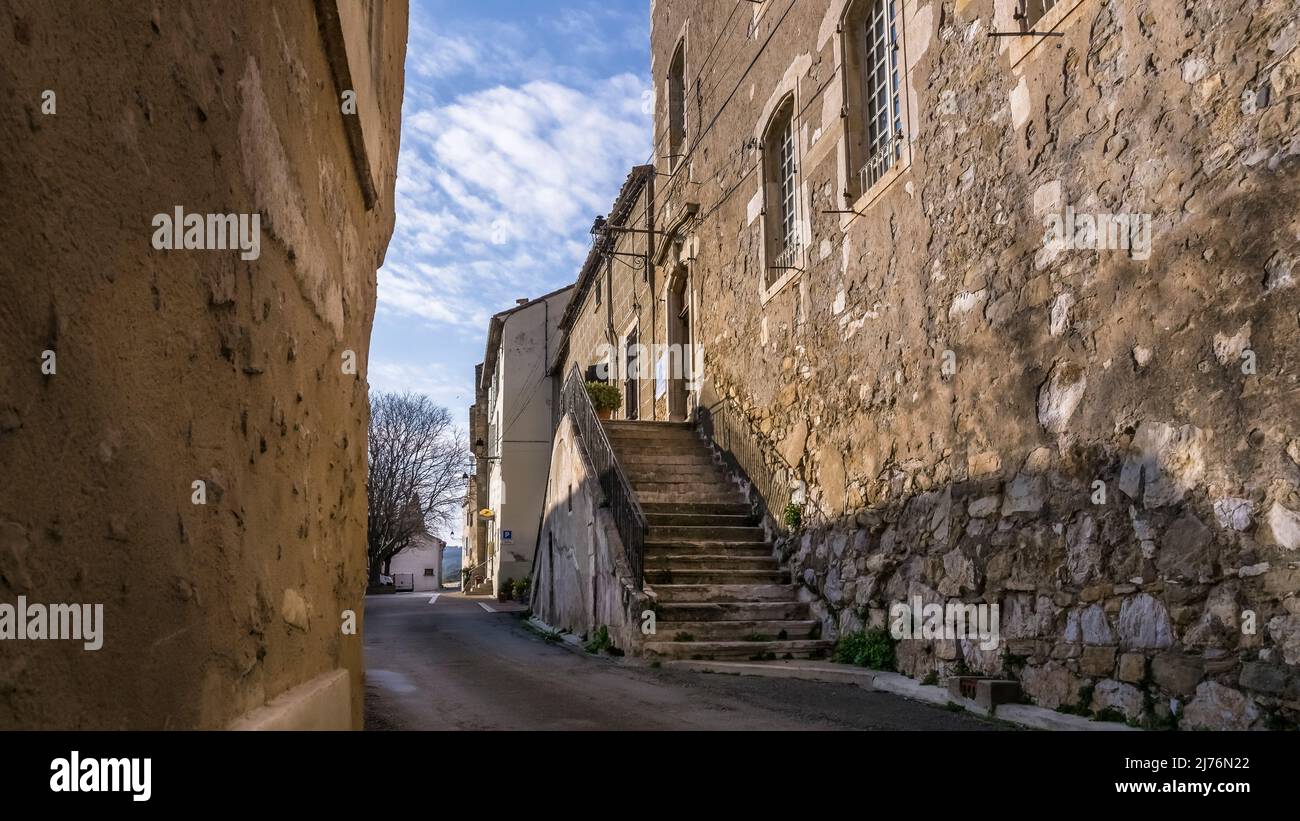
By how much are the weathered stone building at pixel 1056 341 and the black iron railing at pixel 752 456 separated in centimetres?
11

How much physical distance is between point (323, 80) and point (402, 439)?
35.2 meters

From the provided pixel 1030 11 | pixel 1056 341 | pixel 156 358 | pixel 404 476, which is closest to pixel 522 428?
pixel 404 476

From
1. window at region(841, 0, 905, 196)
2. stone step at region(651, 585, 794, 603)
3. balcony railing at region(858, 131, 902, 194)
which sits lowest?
stone step at region(651, 585, 794, 603)

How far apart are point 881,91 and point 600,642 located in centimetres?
610

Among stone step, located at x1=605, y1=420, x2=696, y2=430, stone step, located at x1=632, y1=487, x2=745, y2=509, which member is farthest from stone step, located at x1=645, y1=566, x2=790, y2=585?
stone step, located at x1=605, y1=420, x2=696, y2=430

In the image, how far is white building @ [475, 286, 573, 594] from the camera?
2967 centimetres

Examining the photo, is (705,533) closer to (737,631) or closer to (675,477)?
(675,477)

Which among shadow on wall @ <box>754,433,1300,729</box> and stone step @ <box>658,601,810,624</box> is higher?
shadow on wall @ <box>754,433,1300,729</box>

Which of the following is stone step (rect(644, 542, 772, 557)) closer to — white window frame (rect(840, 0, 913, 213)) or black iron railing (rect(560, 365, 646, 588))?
black iron railing (rect(560, 365, 646, 588))

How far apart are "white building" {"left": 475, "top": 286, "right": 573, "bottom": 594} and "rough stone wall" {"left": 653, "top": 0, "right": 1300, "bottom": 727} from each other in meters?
20.9

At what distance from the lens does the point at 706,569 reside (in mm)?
9906

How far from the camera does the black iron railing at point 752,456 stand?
1034 cm
